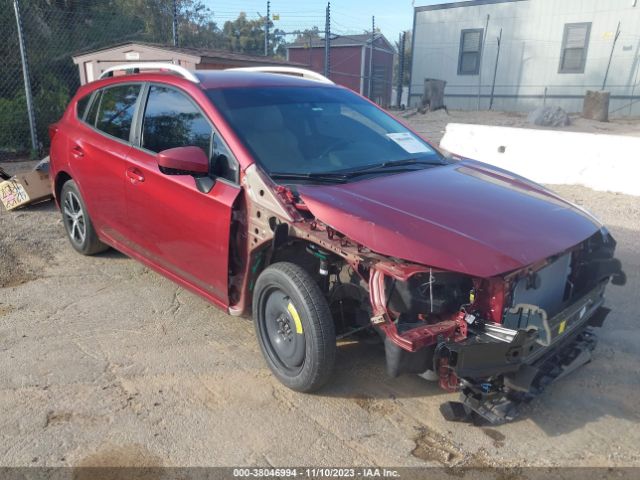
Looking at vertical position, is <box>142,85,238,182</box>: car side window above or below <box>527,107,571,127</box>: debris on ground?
above

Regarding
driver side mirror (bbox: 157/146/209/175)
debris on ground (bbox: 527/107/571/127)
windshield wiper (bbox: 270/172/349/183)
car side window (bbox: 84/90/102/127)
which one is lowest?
debris on ground (bbox: 527/107/571/127)

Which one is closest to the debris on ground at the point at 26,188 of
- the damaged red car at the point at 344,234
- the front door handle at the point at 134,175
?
the damaged red car at the point at 344,234

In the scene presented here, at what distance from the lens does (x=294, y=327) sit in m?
3.03

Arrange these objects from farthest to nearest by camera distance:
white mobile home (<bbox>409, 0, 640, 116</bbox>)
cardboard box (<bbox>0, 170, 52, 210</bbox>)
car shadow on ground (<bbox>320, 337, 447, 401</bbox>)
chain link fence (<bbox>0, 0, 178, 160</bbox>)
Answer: white mobile home (<bbox>409, 0, 640, 116</bbox>) → chain link fence (<bbox>0, 0, 178, 160</bbox>) → cardboard box (<bbox>0, 170, 52, 210</bbox>) → car shadow on ground (<bbox>320, 337, 447, 401</bbox>)

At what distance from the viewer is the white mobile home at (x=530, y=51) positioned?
18109 millimetres

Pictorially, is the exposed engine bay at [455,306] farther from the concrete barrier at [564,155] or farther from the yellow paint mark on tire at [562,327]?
the concrete barrier at [564,155]

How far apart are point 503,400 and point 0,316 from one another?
12.2 feet

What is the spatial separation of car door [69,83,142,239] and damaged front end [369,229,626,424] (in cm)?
254

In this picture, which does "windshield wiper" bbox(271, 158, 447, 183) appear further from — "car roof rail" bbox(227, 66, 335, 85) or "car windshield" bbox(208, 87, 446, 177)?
"car roof rail" bbox(227, 66, 335, 85)

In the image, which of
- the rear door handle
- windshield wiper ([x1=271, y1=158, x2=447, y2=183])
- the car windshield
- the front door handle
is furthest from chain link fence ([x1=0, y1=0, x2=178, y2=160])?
windshield wiper ([x1=271, y1=158, x2=447, y2=183])

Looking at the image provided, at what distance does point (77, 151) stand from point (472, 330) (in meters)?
3.87

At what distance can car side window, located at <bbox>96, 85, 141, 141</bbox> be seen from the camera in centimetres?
424

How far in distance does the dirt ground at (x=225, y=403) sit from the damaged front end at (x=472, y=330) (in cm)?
22

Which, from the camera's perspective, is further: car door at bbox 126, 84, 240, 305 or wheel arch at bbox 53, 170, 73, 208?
wheel arch at bbox 53, 170, 73, 208
